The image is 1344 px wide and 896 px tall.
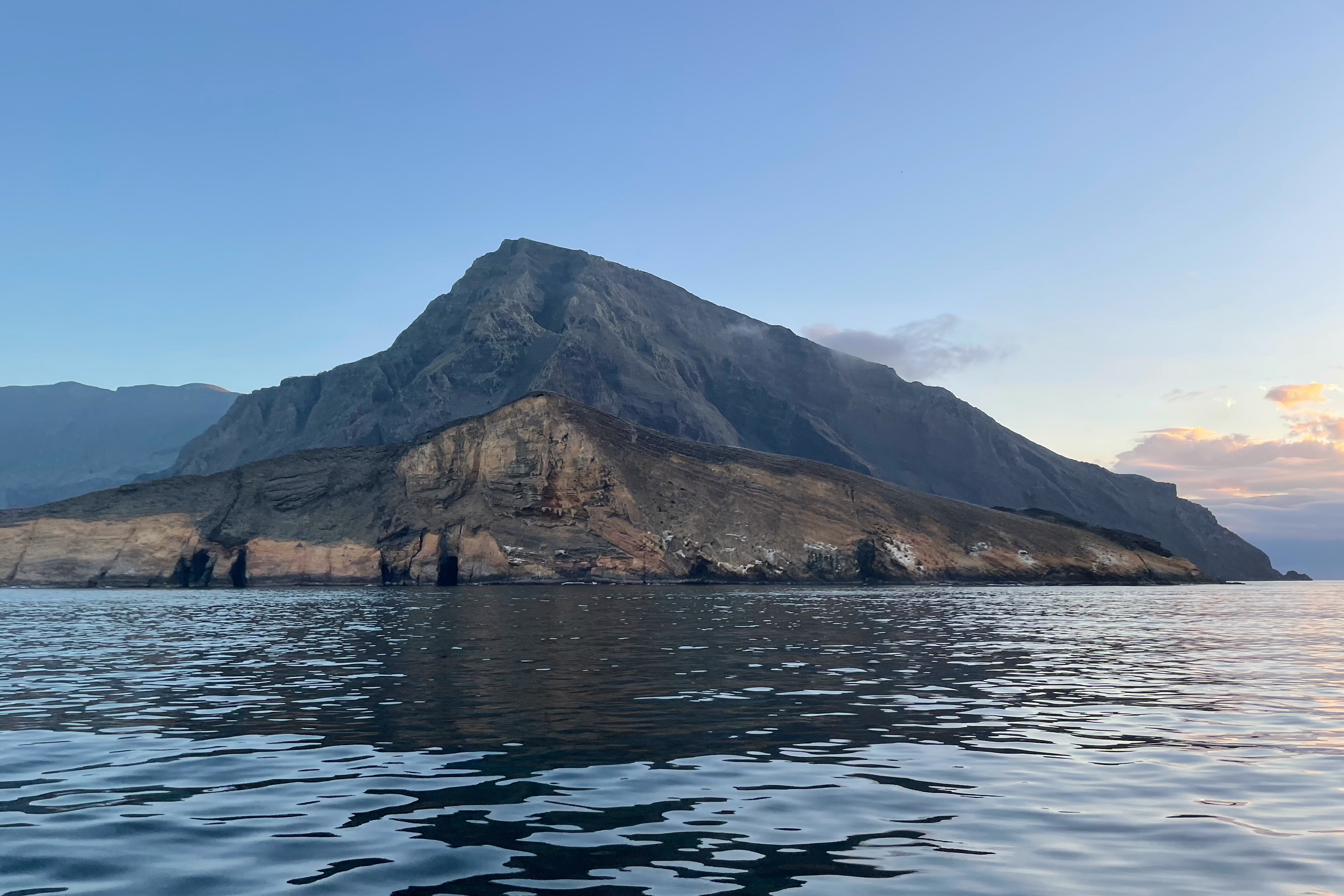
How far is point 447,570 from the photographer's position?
104m

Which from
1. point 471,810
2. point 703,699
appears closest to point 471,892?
point 471,810

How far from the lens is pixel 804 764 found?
1315cm

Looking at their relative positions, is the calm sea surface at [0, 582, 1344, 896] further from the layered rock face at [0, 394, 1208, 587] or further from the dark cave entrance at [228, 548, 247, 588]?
the dark cave entrance at [228, 548, 247, 588]

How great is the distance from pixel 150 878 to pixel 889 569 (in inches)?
4192

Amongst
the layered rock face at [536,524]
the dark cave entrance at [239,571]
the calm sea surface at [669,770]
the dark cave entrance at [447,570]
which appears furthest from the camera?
the dark cave entrance at [447,570]

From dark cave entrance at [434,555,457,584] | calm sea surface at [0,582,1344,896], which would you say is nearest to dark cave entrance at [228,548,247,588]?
dark cave entrance at [434,555,457,584]

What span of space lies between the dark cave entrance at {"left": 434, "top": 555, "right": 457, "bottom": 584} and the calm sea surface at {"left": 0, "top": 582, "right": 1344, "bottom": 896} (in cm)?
7162

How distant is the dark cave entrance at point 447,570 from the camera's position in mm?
102938

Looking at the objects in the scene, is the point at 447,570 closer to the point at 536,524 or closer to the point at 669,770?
the point at 536,524

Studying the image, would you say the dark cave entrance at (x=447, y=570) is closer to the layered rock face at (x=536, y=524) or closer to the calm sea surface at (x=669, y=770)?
the layered rock face at (x=536, y=524)

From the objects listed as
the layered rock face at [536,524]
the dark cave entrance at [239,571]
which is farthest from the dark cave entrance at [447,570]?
the dark cave entrance at [239,571]

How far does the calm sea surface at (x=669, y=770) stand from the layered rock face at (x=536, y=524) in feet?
238

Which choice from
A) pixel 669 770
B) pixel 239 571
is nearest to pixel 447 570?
pixel 239 571

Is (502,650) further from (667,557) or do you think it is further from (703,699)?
(667,557)
